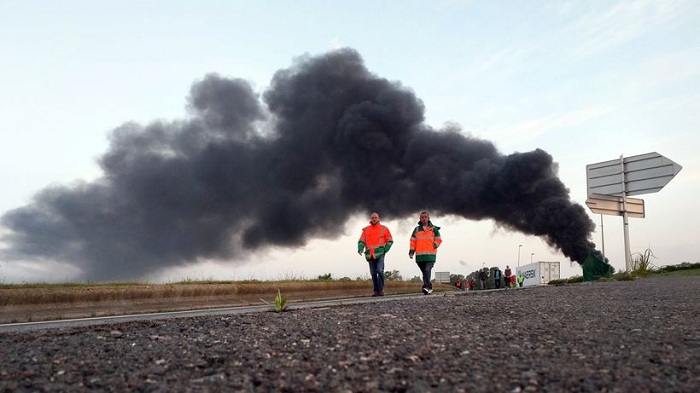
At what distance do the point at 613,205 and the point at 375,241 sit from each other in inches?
718

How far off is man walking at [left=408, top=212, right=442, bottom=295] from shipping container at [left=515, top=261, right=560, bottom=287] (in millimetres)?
26211

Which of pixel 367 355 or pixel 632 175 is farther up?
pixel 632 175

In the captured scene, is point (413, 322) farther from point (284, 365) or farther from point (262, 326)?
point (284, 365)

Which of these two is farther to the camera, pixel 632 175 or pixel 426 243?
pixel 632 175

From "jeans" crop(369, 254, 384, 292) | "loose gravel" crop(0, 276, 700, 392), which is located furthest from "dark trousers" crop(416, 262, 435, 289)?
"loose gravel" crop(0, 276, 700, 392)

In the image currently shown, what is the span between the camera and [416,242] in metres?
14.8

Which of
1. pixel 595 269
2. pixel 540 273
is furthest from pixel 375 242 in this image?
pixel 540 273

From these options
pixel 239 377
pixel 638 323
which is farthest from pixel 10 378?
pixel 638 323

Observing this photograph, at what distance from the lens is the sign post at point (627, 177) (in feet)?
91.2

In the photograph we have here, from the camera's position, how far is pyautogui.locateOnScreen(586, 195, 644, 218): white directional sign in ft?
90.3

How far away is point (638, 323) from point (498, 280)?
36.9m

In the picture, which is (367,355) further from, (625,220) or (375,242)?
(625,220)

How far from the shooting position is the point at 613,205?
94.0ft

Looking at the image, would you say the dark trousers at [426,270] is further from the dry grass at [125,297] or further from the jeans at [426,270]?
the dry grass at [125,297]
